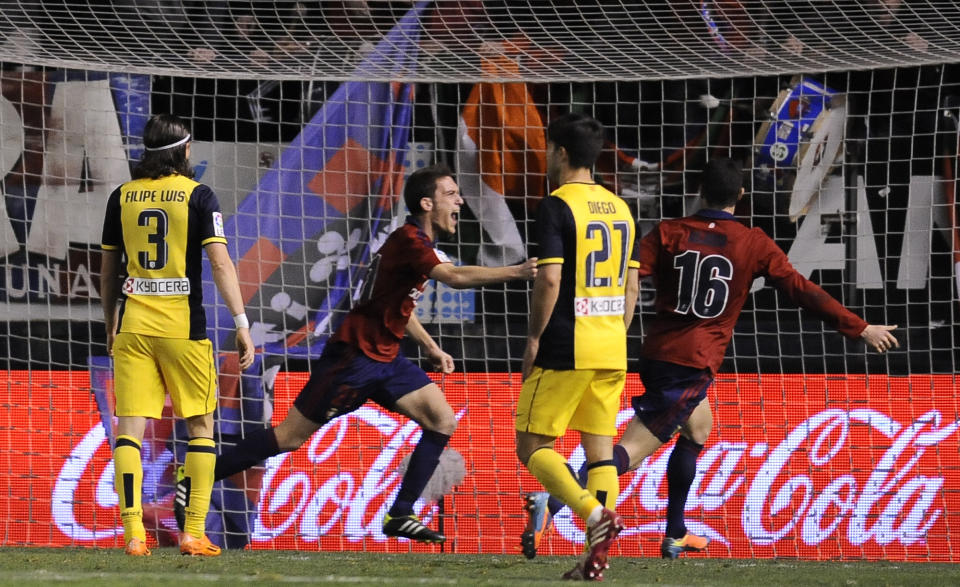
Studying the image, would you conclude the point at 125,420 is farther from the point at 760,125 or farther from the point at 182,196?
the point at 760,125

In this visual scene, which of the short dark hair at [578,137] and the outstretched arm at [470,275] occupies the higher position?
the short dark hair at [578,137]

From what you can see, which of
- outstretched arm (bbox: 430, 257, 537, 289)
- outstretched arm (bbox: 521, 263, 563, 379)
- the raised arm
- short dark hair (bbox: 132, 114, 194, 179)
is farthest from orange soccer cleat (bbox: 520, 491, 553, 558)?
short dark hair (bbox: 132, 114, 194, 179)

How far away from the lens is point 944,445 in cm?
714

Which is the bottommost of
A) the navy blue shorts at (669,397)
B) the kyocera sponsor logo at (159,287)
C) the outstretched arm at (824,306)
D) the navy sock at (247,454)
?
the navy sock at (247,454)

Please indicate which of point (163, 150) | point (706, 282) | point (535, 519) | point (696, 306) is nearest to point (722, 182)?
point (706, 282)

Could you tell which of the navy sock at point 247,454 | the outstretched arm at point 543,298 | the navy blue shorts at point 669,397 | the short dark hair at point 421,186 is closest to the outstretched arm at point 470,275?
the short dark hair at point 421,186

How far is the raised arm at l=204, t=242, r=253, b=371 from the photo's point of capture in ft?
17.3

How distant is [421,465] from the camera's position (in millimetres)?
5977

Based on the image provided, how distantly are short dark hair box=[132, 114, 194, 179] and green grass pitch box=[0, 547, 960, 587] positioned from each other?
1.48 meters

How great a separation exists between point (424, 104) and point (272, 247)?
4.11 feet

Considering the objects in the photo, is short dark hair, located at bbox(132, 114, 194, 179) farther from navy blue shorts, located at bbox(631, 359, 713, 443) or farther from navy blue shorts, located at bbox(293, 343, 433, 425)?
navy blue shorts, located at bbox(631, 359, 713, 443)

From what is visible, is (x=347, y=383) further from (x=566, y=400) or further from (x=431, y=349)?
(x=566, y=400)

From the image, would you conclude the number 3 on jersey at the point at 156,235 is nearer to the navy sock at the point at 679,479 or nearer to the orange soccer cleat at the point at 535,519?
the orange soccer cleat at the point at 535,519

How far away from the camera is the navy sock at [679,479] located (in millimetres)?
5996
